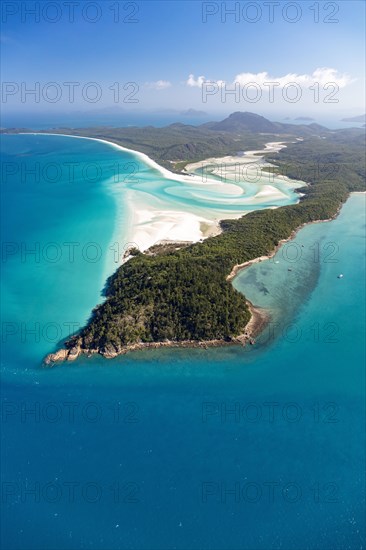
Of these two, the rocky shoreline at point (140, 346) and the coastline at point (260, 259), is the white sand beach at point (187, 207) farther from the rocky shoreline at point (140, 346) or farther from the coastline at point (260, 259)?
the rocky shoreline at point (140, 346)

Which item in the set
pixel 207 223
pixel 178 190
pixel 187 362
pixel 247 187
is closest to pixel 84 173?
pixel 178 190

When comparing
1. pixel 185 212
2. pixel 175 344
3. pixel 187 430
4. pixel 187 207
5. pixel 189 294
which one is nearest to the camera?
pixel 187 430

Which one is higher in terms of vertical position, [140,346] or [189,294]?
[189,294]

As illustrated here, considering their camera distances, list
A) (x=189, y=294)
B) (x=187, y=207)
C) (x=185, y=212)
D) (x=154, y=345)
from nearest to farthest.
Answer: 1. (x=154, y=345)
2. (x=189, y=294)
3. (x=185, y=212)
4. (x=187, y=207)

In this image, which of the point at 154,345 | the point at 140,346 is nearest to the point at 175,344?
the point at 154,345

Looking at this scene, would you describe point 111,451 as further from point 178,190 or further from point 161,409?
point 178,190

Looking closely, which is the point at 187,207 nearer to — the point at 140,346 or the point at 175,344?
the point at 175,344

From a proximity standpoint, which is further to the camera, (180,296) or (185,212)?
(185,212)

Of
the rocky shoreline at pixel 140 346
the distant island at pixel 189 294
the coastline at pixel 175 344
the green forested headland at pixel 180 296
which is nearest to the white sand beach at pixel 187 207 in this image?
the distant island at pixel 189 294

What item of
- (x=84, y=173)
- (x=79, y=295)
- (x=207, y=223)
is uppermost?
(x=84, y=173)
